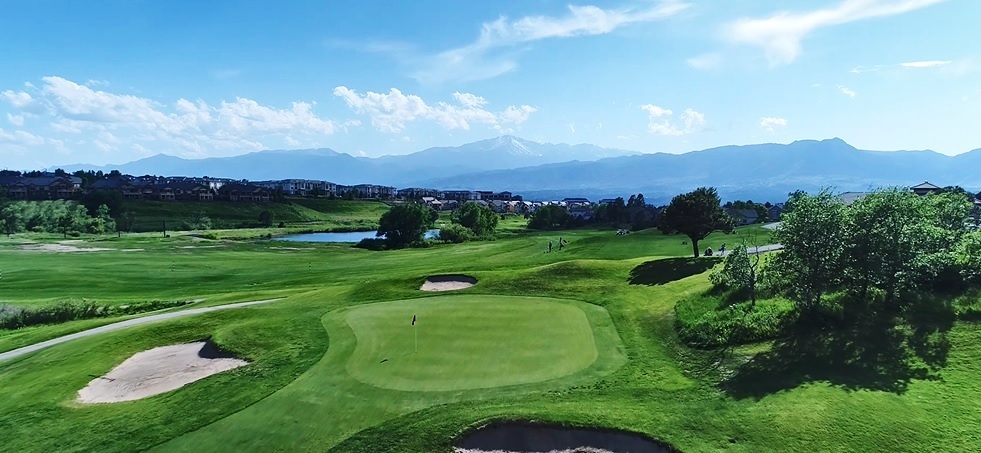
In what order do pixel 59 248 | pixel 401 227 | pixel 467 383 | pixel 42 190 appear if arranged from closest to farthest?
pixel 467 383 → pixel 59 248 → pixel 401 227 → pixel 42 190

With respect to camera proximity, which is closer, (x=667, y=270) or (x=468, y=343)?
(x=468, y=343)

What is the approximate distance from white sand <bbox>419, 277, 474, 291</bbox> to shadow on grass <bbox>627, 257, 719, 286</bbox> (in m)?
12.2

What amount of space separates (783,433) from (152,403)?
21552 mm

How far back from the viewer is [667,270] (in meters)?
39.4

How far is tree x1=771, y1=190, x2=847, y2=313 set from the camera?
2427 cm

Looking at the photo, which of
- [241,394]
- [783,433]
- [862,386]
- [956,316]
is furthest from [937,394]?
[241,394]

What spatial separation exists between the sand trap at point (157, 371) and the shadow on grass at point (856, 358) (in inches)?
845

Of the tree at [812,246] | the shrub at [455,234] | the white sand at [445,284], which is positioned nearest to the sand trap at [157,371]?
the white sand at [445,284]

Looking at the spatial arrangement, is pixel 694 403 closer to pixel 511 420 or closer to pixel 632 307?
pixel 511 420

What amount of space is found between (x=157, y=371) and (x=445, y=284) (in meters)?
20.6

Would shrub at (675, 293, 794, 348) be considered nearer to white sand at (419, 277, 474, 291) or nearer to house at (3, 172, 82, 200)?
white sand at (419, 277, 474, 291)

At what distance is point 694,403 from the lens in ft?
58.1

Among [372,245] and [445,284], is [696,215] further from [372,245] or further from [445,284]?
[372,245]

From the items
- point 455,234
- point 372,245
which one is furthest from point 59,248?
point 455,234
